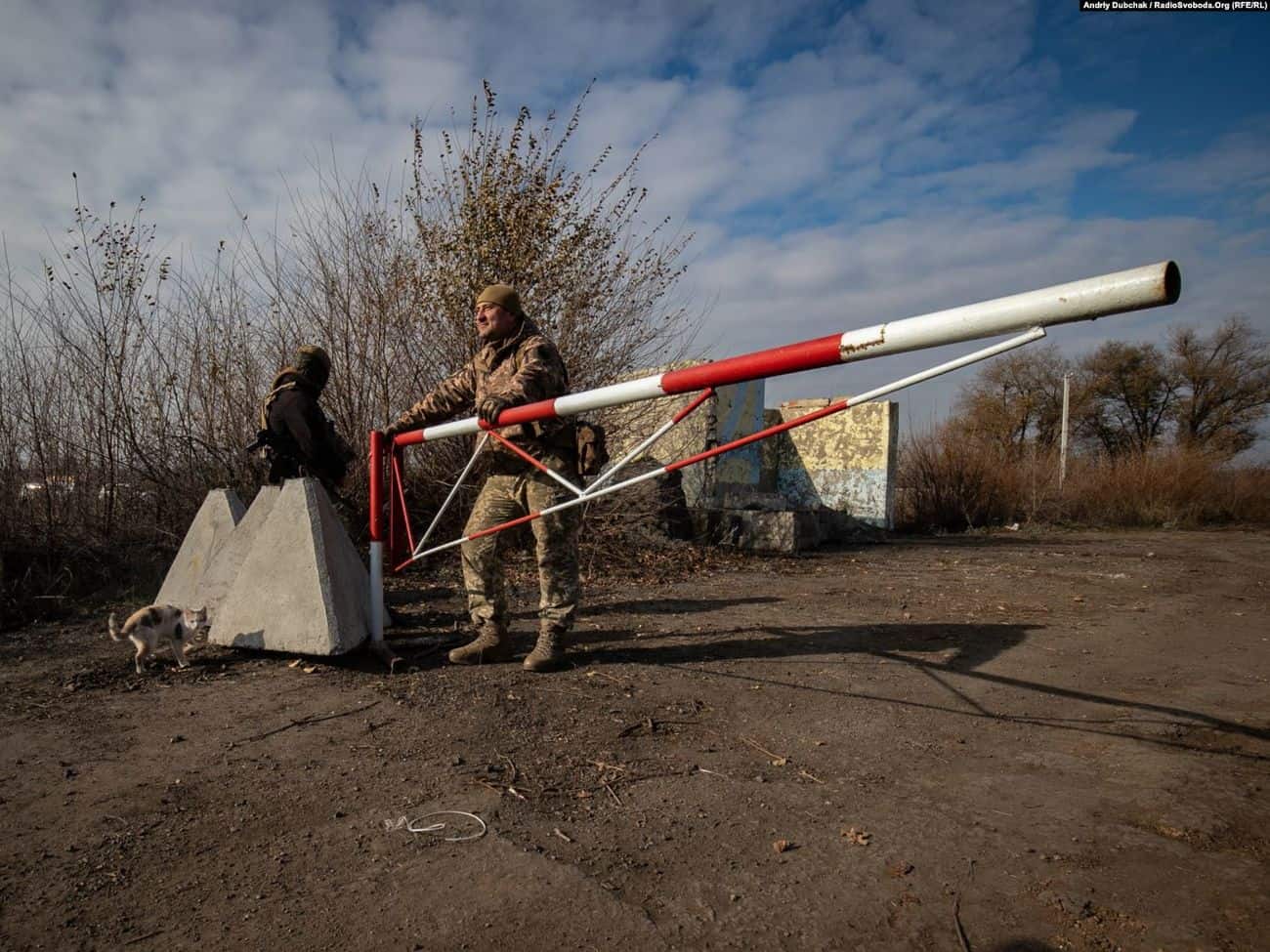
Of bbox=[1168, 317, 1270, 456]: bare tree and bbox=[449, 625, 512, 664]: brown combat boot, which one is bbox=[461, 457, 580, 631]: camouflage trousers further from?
bbox=[1168, 317, 1270, 456]: bare tree

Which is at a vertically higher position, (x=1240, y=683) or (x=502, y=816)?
(x=502, y=816)

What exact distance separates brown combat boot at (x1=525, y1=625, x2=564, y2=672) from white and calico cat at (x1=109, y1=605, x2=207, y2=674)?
176 cm

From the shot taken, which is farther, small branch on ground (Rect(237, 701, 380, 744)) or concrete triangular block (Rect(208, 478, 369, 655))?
concrete triangular block (Rect(208, 478, 369, 655))

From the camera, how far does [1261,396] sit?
97.7 feet

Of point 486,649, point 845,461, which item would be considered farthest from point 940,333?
point 845,461

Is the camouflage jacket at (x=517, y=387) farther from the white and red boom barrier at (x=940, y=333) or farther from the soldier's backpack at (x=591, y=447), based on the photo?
the white and red boom barrier at (x=940, y=333)

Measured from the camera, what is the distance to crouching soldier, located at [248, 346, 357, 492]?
4785 millimetres

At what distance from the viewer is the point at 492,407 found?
3875 millimetres

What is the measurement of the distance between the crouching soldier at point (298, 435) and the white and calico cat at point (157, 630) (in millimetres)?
984

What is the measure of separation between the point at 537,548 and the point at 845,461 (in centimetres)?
1369

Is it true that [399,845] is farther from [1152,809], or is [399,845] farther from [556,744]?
[1152,809]

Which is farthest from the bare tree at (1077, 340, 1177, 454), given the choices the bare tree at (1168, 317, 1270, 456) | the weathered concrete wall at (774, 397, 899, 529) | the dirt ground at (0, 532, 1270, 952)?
the dirt ground at (0, 532, 1270, 952)

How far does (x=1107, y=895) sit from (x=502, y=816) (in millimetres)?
1671

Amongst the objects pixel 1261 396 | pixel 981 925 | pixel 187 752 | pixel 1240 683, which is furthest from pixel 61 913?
pixel 1261 396
